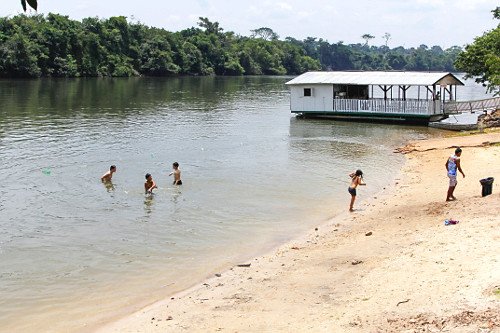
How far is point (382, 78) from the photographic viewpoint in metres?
49.5

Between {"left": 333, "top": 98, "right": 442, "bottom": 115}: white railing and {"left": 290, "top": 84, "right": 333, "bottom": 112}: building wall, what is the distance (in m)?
0.72

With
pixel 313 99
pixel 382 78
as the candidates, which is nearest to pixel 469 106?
pixel 382 78

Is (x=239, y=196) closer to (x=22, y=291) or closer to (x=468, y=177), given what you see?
(x=468, y=177)

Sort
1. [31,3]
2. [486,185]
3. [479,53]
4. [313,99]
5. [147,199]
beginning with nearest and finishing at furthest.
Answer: [31,3] < [486,185] < [147,199] < [313,99] < [479,53]

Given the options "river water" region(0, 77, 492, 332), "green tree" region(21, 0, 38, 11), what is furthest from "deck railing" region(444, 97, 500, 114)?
"green tree" region(21, 0, 38, 11)

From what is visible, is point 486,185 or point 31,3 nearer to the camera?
point 31,3

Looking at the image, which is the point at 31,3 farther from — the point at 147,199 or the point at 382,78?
the point at 382,78

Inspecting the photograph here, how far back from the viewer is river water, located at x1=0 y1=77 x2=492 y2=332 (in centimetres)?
1496

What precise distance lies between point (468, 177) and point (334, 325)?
15771 mm

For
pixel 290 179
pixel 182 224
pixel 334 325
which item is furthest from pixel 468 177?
pixel 334 325

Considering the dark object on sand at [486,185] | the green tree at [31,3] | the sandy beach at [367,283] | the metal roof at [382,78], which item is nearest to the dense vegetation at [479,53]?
the metal roof at [382,78]

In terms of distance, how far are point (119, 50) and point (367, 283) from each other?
413 ft

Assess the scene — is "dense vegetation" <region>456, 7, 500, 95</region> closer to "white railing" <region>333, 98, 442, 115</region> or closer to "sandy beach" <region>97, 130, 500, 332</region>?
"white railing" <region>333, 98, 442, 115</region>

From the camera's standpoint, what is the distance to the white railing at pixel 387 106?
47.9 metres
